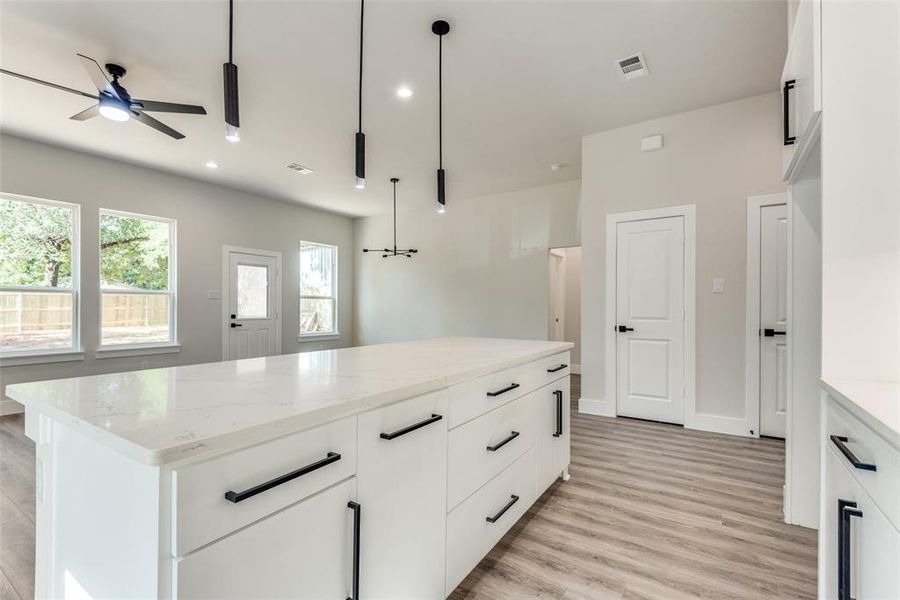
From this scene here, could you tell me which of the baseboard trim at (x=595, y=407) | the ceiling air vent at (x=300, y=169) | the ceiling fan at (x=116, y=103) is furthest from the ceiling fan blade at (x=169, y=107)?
the baseboard trim at (x=595, y=407)

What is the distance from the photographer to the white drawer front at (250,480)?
72cm

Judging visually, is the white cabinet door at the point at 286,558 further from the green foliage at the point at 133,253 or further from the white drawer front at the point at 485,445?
the green foliage at the point at 133,253

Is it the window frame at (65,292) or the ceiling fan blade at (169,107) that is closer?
the ceiling fan blade at (169,107)

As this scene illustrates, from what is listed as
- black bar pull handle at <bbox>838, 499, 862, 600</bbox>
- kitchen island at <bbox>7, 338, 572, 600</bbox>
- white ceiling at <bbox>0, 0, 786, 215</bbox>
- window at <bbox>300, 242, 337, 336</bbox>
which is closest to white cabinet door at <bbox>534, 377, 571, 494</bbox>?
kitchen island at <bbox>7, 338, 572, 600</bbox>

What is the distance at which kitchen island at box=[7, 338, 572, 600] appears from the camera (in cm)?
75

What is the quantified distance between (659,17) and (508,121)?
5.19 ft

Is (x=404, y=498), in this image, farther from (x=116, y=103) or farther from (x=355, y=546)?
(x=116, y=103)

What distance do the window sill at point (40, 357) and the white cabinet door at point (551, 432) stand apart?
205 inches

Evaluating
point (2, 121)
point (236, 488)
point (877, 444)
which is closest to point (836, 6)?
point (877, 444)

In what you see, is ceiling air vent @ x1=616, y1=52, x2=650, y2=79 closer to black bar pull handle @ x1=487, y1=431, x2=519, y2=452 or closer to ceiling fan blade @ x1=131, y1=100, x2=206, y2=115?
black bar pull handle @ x1=487, y1=431, x2=519, y2=452

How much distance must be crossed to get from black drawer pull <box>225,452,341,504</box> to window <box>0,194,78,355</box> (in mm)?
5313

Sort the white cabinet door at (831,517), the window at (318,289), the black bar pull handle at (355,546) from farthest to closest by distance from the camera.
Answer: the window at (318,289)
the white cabinet door at (831,517)
the black bar pull handle at (355,546)

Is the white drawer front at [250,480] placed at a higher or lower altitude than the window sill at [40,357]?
higher

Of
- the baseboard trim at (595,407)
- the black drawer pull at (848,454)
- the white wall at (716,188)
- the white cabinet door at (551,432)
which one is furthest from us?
the baseboard trim at (595,407)
